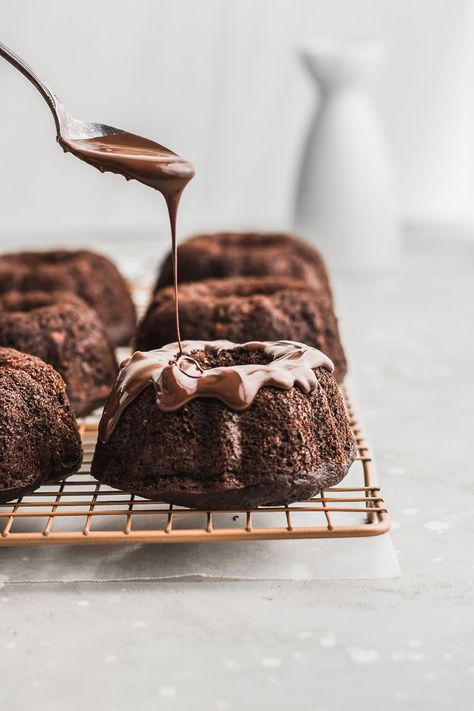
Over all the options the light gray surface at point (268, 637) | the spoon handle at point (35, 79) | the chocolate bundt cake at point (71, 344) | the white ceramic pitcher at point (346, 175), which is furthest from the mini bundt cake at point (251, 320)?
the white ceramic pitcher at point (346, 175)

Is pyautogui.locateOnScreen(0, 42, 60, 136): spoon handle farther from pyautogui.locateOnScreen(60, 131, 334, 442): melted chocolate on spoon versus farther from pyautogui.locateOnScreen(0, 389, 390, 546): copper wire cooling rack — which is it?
pyautogui.locateOnScreen(0, 389, 390, 546): copper wire cooling rack

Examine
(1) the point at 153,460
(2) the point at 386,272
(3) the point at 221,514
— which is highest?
(1) the point at 153,460

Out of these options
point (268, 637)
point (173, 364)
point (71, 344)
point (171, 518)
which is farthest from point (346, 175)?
point (268, 637)

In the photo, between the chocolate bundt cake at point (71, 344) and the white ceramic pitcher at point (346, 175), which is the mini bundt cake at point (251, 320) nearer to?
the chocolate bundt cake at point (71, 344)

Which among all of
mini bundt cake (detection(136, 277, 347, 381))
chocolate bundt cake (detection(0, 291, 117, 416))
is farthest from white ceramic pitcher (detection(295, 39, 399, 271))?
chocolate bundt cake (detection(0, 291, 117, 416))

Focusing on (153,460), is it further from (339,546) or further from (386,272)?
(386,272)

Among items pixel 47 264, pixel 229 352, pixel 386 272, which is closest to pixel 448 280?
pixel 386 272
